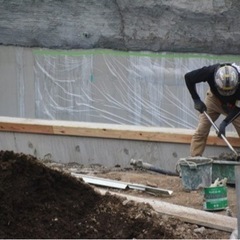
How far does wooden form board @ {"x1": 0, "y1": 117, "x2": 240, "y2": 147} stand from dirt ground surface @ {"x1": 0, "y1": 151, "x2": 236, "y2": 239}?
286 cm

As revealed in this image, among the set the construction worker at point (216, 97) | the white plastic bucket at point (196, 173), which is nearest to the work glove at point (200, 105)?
the construction worker at point (216, 97)

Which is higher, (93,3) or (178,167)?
(93,3)

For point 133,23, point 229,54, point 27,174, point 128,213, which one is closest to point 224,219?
point 128,213

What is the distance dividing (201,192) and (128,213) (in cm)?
194

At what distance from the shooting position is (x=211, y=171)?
26.2 feet

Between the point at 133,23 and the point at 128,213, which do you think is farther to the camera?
the point at 133,23

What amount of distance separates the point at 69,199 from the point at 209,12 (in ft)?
24.1

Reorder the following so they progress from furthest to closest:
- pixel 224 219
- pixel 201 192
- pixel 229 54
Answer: pixel 229 54 → pixel 201 192 → pixel 224 219

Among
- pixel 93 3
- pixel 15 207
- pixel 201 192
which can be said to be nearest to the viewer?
pixel 15 207

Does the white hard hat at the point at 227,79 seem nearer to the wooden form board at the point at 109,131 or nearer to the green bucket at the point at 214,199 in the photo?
the wooden form board at the point at 109,131

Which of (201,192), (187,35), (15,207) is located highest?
(187,35)

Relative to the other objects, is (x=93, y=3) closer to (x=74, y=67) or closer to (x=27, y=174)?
(x=74, y=67)

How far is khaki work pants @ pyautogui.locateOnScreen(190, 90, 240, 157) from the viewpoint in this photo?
29.0 feet

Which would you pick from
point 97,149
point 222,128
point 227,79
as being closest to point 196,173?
point 222,128
